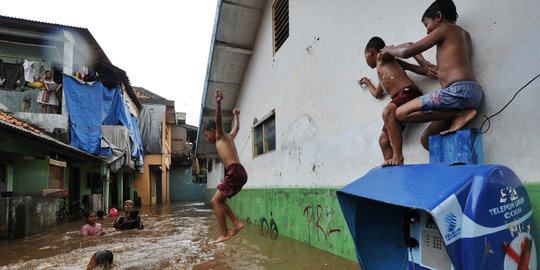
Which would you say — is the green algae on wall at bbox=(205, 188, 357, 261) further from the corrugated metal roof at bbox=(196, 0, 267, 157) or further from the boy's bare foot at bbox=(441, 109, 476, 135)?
the corrugated metal roof at bbox=(196, 0, 267, 157)

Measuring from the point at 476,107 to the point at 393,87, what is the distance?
0.85 metres

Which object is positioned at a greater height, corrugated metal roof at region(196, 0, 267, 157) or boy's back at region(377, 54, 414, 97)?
corrugated metal roof at region(196, 0, 267, 157)

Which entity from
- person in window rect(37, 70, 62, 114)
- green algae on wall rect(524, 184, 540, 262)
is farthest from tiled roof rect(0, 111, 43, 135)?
green algae on wall rect(524, 184, 540, 262)

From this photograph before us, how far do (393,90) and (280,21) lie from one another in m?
5.08

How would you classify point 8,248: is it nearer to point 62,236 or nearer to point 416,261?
point 62,236

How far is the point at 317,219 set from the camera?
4.90 meters

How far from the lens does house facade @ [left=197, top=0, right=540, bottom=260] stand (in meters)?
2.25

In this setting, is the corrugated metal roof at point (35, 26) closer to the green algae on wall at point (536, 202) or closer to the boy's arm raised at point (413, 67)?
the boy's arm raised at point (413, 67)

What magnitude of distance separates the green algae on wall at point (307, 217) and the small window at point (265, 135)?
3.98 ft

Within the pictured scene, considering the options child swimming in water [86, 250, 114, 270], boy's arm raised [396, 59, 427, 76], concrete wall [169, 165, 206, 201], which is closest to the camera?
boy's arm raised [396, 59, 427, 76]

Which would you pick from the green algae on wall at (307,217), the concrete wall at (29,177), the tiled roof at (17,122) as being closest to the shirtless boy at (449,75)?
the green algae on wall at (307,217)

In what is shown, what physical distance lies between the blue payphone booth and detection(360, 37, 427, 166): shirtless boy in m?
0.43

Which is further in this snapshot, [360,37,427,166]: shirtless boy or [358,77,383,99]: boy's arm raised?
[358,77,383,99]: boy's arm raised

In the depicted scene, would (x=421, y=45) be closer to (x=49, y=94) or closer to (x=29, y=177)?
(x=29, y=177)
